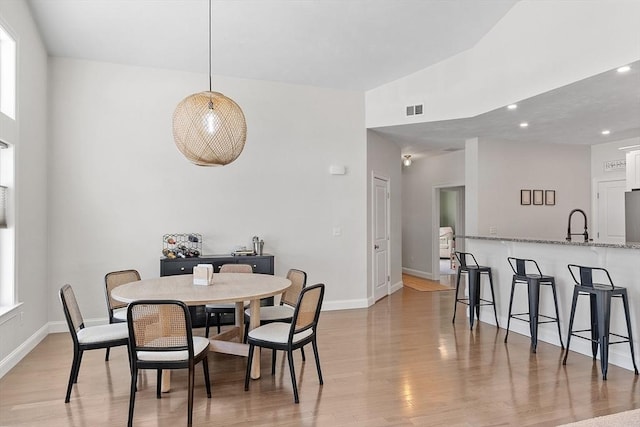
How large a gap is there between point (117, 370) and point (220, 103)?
2.46 meters

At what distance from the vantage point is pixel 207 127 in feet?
10.5

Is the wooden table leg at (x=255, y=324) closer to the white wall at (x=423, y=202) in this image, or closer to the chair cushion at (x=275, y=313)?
the chair cushion at (x=275, y=313)

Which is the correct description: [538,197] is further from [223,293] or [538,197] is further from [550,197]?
[223,293]

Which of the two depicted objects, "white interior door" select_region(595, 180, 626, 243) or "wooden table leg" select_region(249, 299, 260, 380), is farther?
"white interior door" select_region(595, 180, 626, 243)

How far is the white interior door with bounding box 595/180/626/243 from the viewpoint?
21.9ft

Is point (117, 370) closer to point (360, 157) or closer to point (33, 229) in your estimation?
point (33, 229)

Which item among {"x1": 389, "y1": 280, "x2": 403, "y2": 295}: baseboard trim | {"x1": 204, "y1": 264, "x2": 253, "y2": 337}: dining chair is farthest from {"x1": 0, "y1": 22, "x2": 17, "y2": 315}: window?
{"x1": 389, "y1": 280, "x2": 403, "y2": 295}: baseboard trim

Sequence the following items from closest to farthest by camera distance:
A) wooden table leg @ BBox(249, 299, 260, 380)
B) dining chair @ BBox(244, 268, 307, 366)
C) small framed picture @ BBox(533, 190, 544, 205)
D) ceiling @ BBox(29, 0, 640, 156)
Result: 1. wooden table leg @ BBox(249, 299, 260, 380)
2. dining chair @ BBox(244, 268, 307, 366)
3. ceiling @ BBox(29, 0, 640, 156)
4. small framed picture @ BBox(533, 190, 544, 205)

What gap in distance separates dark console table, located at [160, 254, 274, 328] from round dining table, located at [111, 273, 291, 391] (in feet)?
3.30

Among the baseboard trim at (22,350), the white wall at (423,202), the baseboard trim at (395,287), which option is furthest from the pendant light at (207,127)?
the white wall at (423,202)

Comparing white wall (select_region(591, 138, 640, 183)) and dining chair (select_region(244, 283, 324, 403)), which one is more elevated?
white wall (select_region(591, 138, 640, 183))

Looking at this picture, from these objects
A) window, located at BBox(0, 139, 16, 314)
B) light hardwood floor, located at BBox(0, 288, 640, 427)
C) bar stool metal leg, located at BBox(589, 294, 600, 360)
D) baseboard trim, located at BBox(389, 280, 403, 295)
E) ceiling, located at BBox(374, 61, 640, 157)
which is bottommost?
light hardwood floor, located at BBox(0, 288, 640, 427)

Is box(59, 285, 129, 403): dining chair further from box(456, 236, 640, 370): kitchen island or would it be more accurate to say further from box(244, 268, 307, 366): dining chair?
box(456, 236, 640, 370): kitchen island

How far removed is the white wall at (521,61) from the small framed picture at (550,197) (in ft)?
8.85
